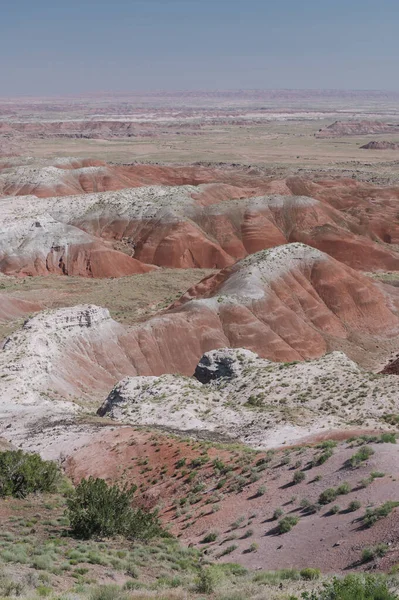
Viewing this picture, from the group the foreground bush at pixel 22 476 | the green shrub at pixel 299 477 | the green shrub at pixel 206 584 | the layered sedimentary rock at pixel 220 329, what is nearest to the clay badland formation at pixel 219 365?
the green shrub at pixel 299 477

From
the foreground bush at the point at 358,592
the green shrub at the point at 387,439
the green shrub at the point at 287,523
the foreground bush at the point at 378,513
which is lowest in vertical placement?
the green shrub at the point at 287,523

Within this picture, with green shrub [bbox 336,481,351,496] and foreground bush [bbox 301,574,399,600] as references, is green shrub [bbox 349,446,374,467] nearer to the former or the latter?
green shrub [bbox 336,481,351,496]

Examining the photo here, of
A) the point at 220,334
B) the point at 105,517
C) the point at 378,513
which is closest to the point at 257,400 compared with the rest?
the point at 105,517

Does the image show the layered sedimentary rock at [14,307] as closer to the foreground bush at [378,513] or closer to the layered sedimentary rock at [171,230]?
the layered sedimentary rock at [171,230]

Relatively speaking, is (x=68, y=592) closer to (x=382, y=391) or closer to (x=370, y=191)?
(x=382, y=391)

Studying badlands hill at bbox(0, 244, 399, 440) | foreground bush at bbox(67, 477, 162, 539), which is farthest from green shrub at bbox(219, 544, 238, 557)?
badlands hill at bbox(0, 244, 399, 440)

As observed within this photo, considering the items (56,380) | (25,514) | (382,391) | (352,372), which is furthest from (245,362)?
(25,514)
